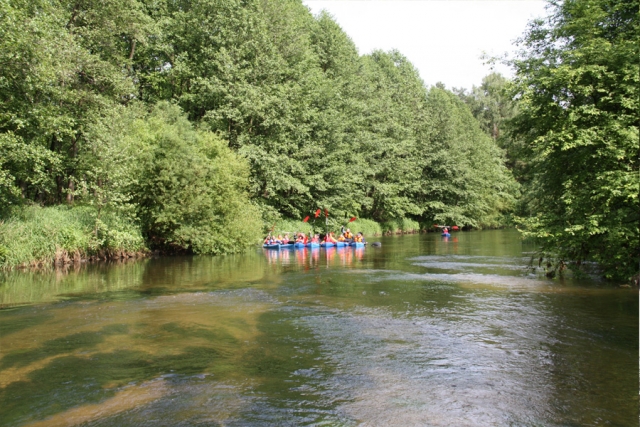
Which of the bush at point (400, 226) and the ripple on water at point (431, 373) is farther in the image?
the bush at point (400, 226)

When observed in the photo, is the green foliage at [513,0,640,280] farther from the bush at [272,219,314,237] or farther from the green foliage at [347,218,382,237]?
the green foliage at [347,218,382,237]

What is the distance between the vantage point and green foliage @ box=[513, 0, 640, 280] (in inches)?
484

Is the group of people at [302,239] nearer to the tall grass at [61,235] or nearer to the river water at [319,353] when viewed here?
the tall grass at [61,235]

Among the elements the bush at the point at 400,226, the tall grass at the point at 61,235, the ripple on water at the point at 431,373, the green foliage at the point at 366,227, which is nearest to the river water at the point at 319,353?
the ripple on water at the point at 431,373

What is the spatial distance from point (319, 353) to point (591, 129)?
9.29 meters

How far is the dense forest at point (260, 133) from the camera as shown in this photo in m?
13.5

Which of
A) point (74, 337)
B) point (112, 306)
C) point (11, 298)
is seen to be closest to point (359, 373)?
point (74, 337)

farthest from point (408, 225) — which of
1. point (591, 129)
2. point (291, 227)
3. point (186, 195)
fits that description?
point (591, 129)

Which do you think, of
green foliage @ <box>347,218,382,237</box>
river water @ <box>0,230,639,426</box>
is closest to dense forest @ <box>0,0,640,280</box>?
green foliage @ <box>347,218,382,237</box>

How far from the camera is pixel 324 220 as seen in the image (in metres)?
40.8

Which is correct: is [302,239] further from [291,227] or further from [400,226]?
[400,226]

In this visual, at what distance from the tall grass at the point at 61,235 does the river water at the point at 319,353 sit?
3.70m

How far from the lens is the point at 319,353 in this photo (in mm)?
8828

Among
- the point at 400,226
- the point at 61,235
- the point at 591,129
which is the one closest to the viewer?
the point at 591,129
